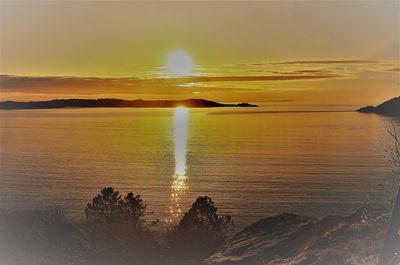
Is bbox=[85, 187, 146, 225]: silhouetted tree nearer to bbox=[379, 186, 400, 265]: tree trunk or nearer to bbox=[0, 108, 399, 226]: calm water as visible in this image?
bbox=[0, 108, 399, 226]: calm water

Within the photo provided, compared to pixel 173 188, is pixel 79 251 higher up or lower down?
lower down

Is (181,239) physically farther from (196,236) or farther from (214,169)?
(214,169)

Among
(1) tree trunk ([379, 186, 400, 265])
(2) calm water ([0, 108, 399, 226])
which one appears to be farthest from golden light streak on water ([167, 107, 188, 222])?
(1) tree trunk ([379, 186, 400, 265])

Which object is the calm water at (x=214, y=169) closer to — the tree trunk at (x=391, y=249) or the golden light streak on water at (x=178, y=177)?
the golden light streak on water at (x=178, y=177)

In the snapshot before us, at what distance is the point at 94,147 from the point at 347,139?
27.2 metres

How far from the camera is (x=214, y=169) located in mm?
53438

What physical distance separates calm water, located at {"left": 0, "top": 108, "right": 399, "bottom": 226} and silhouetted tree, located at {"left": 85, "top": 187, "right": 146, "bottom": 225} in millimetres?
4747

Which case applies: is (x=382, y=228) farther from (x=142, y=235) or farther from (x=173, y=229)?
(x=173, y=229)

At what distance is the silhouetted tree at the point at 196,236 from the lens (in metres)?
30.6

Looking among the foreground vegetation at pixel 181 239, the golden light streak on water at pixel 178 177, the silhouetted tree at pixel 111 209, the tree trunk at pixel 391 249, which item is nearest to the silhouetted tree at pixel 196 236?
the foreground vegetation at pixel 181 239

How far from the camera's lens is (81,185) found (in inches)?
1694

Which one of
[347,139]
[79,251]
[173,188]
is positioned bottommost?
[79,251]

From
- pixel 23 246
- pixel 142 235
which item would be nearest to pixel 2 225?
pixel 23 246

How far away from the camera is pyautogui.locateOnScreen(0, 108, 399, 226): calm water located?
41.0 m
